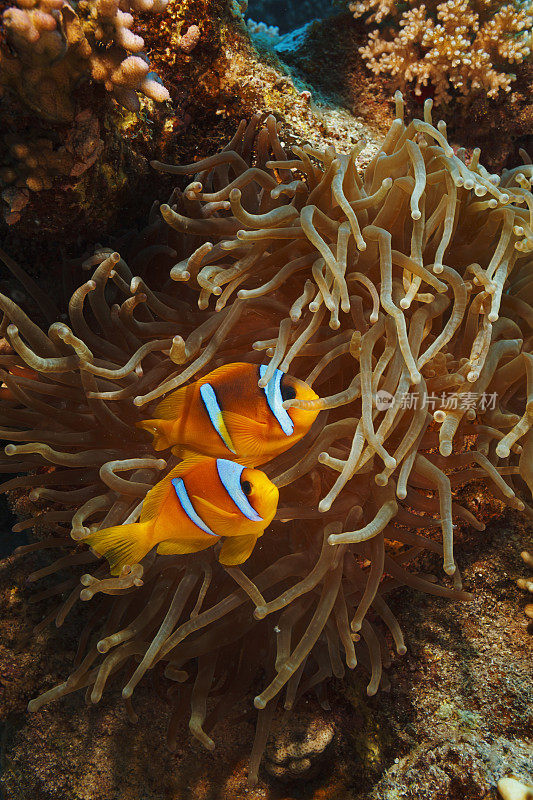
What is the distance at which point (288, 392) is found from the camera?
1364 millimetres

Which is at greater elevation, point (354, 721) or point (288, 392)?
point (288, 392)

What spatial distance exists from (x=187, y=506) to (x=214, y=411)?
25 cm

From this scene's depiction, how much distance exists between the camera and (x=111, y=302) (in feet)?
6.48

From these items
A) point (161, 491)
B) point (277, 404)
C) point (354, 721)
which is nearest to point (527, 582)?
point (354, 721)

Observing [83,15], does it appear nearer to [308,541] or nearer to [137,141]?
[137,141]

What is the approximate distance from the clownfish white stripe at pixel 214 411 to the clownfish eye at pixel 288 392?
0.17m

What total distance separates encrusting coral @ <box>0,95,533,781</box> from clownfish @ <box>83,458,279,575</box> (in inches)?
4.7

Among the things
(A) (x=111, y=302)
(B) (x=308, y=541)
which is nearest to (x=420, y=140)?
(A) (x=111, y=302)

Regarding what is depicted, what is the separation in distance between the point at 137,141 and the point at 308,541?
1.49 metres

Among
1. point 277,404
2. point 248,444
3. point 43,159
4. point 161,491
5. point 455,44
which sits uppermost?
point 455,44

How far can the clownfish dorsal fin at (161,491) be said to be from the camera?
1370mm

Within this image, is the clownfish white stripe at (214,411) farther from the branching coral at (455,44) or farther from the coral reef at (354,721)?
the branching coral at (455,44)

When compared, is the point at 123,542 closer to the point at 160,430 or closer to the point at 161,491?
the point at 161,491

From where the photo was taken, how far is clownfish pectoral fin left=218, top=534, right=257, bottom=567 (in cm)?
143
